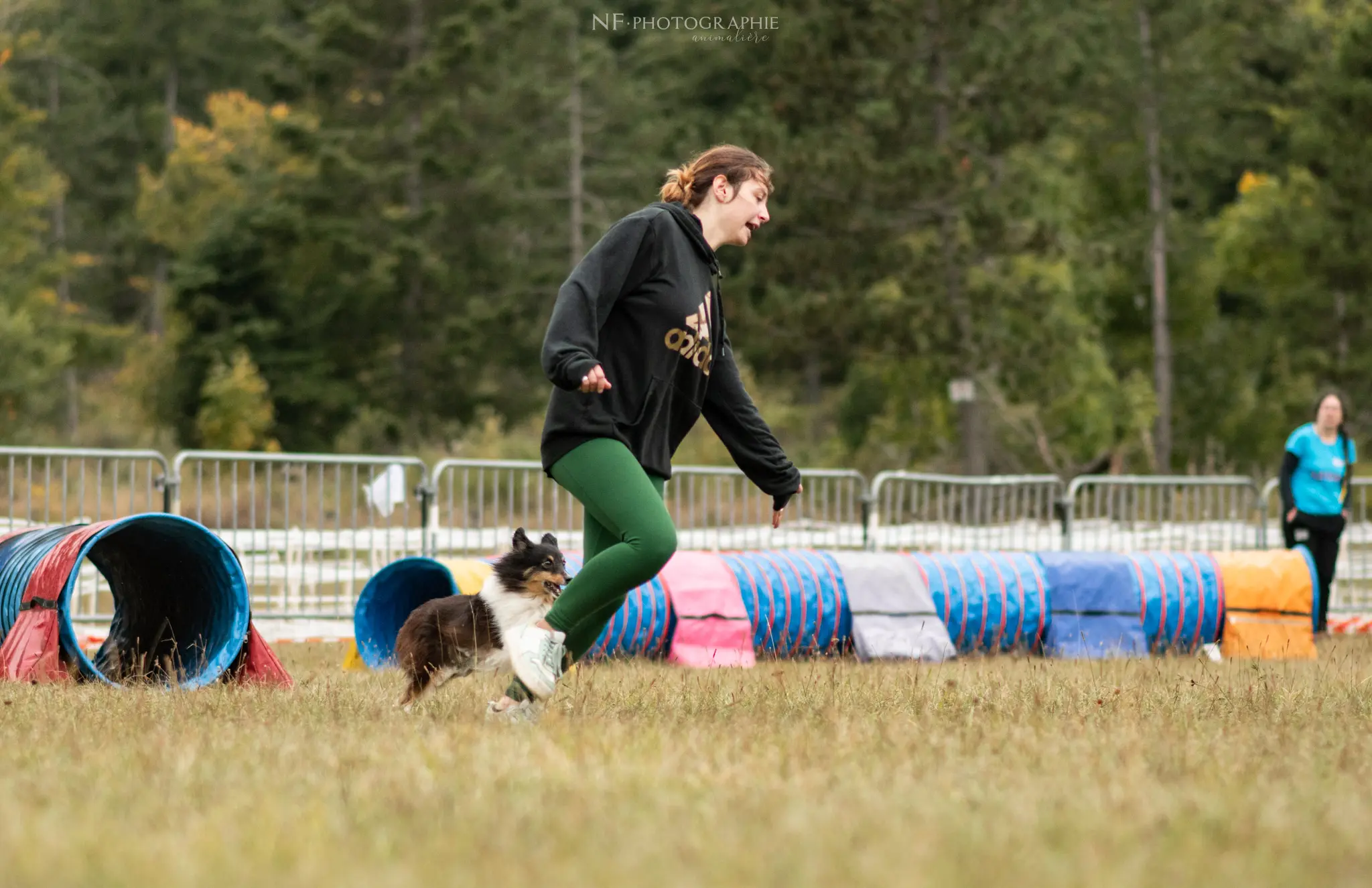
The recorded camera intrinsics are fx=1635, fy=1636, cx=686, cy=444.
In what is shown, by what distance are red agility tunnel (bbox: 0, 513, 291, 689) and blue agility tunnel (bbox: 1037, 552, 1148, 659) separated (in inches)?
215

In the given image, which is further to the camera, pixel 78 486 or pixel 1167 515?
pixel 1167 515

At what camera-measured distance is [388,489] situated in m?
12.3

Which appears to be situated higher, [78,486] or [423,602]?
[78,486]

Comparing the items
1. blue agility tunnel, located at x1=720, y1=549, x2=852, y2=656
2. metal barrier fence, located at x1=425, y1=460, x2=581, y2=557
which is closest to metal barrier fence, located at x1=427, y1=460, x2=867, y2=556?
metal barrier fence, located at x1=425, y1=460, x2=581, y2=557

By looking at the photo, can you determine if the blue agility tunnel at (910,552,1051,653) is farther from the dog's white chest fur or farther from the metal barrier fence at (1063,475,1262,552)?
the dog's white chest fur

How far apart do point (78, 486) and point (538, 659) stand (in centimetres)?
807

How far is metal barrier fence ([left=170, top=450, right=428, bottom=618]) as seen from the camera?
12367 mm

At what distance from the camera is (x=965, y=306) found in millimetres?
26266

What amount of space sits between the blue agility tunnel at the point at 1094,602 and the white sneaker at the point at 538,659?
623 centimetres

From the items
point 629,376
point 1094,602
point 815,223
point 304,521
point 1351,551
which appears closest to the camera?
point 629,376

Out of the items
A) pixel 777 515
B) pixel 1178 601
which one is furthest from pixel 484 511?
pixel 777 515

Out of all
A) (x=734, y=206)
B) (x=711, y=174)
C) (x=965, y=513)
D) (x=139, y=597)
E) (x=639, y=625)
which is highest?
(x=711, y=174)

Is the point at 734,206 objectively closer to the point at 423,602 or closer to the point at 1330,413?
the point at 423,602

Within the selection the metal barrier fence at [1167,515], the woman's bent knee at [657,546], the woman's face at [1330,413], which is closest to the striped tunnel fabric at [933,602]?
the woman's face at [1330,413]
